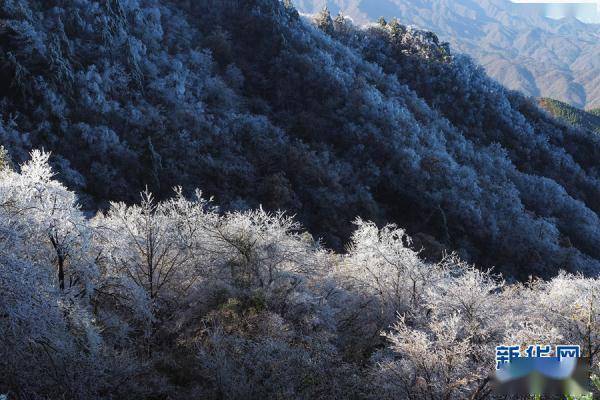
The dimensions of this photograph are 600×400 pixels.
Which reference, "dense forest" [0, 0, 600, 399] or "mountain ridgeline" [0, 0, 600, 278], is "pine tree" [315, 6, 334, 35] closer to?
"dense forest" [0, 0, 600, 399]

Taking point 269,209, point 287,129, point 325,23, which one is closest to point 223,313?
point 269,209

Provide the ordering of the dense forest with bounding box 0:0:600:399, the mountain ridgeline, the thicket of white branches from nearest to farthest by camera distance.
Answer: the thicket of white branches
the dense forest with bounding box 0:0:600:399
the mountain ridgeline

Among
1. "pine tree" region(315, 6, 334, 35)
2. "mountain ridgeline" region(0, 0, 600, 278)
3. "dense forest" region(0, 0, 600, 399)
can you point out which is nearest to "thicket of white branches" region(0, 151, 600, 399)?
"dense forest" region(0, 0, 600, 399)

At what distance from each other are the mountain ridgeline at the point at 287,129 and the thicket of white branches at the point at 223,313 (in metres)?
32.1

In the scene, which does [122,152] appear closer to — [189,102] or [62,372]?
[189,102]

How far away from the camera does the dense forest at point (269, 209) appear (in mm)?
20953

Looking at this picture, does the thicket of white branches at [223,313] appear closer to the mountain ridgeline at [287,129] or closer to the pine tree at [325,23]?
the mountain ridgeline at [287,129]

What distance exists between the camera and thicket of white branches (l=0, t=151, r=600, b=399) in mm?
17969

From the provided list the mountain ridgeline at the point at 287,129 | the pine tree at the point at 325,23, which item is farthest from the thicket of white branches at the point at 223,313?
the pine tree at the point at 325,23

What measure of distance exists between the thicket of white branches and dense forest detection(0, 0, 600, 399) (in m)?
0.14

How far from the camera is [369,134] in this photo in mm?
87125

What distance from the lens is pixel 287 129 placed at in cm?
8412

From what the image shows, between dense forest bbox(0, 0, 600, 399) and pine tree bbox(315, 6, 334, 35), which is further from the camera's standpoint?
pine tree bbox(315, 6, 334, 35)

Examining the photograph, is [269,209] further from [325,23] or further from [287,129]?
[325,23]
